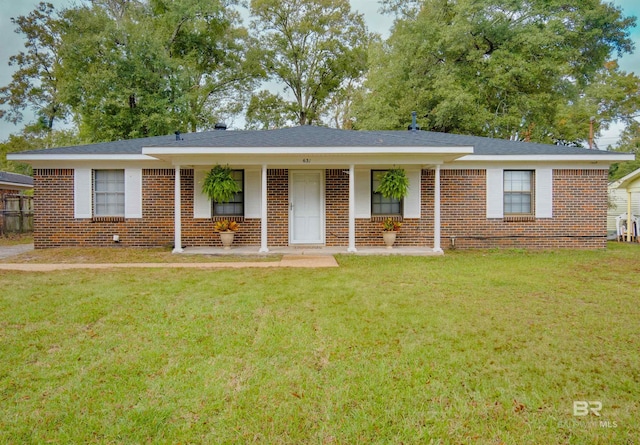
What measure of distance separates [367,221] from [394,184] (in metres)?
1.45

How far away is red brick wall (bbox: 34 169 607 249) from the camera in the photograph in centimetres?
1022

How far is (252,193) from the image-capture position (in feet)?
33.4

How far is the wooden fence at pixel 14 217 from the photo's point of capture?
14728mm

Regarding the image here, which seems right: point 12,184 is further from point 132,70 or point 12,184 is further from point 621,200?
point 621,200

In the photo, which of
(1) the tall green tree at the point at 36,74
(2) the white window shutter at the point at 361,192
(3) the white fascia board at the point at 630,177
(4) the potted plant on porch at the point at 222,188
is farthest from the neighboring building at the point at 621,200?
(1) the tall green tree at the point at 36,74

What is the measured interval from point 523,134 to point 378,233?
1271 centimetres

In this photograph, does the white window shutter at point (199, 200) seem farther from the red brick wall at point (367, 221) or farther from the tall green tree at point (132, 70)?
the tall green tree at point (132, 70)

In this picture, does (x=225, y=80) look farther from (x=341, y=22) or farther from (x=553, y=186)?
(x=553, y=186)

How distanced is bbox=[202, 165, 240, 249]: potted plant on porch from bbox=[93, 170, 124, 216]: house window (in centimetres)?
255

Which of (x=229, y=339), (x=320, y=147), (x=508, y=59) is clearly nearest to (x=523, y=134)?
(x=508, y=59)

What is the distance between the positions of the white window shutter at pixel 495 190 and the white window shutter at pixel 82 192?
1080 cm

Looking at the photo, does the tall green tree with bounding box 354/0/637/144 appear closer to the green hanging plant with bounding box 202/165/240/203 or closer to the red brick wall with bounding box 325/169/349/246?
the red brick wall with bounding box 325/169/349/246

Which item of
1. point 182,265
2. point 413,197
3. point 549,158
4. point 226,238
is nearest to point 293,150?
point 226,238

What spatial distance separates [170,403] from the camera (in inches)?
96.9
